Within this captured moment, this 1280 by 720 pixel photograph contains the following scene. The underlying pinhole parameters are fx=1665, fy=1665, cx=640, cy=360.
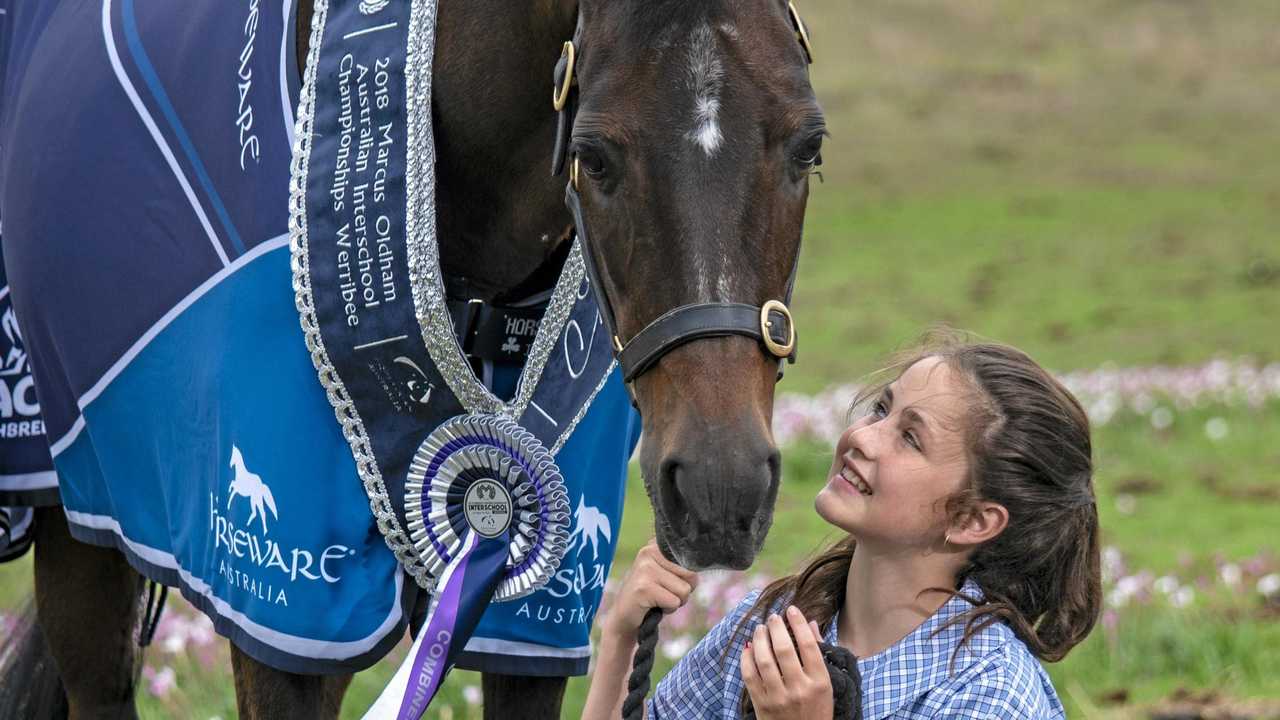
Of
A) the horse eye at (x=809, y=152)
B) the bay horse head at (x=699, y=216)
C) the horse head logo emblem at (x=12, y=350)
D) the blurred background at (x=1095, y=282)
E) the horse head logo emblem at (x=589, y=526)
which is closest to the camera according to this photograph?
the bay horse head at (x=699, y=216)

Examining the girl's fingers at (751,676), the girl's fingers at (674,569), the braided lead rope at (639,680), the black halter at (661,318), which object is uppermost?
the black halter at (661,318)

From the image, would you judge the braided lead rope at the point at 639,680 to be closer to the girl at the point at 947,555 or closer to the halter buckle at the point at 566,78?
the girl at the point at 947,555

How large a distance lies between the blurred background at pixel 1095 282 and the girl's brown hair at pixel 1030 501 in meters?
0.44

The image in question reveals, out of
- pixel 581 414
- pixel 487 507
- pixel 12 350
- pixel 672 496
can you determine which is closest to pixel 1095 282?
pixel 12 350

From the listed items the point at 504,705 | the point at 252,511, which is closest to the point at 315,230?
the point at 252,511

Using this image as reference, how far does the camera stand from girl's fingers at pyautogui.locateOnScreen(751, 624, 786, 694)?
7.38ft

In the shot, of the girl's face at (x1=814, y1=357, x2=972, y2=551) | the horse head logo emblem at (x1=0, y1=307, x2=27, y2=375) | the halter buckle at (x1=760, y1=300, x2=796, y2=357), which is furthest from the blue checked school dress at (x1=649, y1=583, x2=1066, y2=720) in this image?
the horse head logo emblem at (x1=0, y1=307, x2=27, y2=375)

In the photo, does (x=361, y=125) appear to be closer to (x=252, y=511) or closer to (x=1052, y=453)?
(x=252, y=511)

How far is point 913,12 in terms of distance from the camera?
23.4m

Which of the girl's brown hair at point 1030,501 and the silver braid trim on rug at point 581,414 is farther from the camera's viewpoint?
the silver braid trim on rug at point 581,414

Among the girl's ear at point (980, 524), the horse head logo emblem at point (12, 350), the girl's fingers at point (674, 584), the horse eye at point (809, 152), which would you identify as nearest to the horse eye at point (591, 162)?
the horse eye at point (809, 152)

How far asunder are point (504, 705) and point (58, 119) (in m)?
1.26

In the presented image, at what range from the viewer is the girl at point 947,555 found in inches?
95.2

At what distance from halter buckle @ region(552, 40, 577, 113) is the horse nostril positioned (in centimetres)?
52
